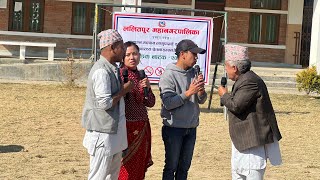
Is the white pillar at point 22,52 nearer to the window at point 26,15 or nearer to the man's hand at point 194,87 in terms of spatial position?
the window at point 26,15

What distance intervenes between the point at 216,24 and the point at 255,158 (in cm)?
2104

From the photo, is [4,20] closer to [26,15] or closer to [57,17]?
[26,15]

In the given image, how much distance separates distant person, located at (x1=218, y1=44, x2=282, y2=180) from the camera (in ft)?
22.9

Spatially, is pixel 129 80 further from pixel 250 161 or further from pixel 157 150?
pixel 157 150

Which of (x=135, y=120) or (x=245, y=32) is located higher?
(x=245, y=32)

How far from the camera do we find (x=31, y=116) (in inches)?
601

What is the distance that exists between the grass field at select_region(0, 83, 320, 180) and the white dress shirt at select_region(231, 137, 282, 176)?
303 centimetres

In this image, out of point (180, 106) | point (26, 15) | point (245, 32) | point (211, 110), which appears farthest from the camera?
point (245, 32)

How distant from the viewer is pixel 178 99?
7.95 meters

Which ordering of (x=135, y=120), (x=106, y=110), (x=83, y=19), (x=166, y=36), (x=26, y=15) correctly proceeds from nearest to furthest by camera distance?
(x=106, y=110)
(x=135, y=120)
(x=166, y=36)
(x=26, y=15)
(x=83, y=19)

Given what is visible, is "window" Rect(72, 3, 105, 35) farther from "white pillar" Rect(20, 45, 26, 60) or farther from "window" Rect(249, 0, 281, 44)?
"window" Rect(249, 0, 281, 44)

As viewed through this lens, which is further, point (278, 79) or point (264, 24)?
point (264, 24)

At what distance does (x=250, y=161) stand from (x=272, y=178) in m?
3.40

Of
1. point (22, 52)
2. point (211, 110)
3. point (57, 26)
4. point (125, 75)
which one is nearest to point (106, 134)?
point (125, 75)
